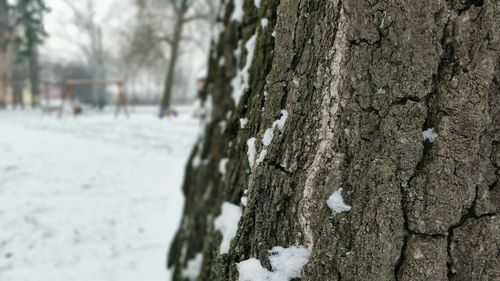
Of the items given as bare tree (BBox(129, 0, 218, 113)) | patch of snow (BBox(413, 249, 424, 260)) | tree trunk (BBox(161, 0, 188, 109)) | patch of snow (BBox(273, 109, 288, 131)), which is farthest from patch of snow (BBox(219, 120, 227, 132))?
tree trunk (BBox(161, 0, 188, 109))

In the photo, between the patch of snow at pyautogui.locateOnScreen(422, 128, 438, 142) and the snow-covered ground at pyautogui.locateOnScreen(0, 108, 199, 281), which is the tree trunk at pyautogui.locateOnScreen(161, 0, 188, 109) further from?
the patch of snow at pyautogui.locateOnScreen(422, 128, 438, 142)

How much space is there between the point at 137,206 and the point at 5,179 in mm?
1959

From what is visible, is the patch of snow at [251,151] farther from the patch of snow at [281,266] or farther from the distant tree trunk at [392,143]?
the patch of snow at [281,266]

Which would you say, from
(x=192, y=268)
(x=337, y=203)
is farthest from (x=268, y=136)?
(x=192, y=268)

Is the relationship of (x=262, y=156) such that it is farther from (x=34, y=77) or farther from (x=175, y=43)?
(x=34, y=77)

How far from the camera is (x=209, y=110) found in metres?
2.66

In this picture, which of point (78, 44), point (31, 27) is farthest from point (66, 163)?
point (78, 44)

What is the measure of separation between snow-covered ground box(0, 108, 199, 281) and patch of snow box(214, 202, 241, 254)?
194cm

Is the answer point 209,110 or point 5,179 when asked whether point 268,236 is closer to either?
point 209,110

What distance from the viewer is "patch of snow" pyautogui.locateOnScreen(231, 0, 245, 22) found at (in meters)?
2.05

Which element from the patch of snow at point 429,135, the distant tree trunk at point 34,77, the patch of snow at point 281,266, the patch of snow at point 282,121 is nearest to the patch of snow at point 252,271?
the patch of snow at point 281,266

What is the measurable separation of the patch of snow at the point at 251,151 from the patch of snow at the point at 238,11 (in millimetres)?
1068

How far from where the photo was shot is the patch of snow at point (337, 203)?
94 cm

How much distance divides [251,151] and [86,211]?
3.96 m
